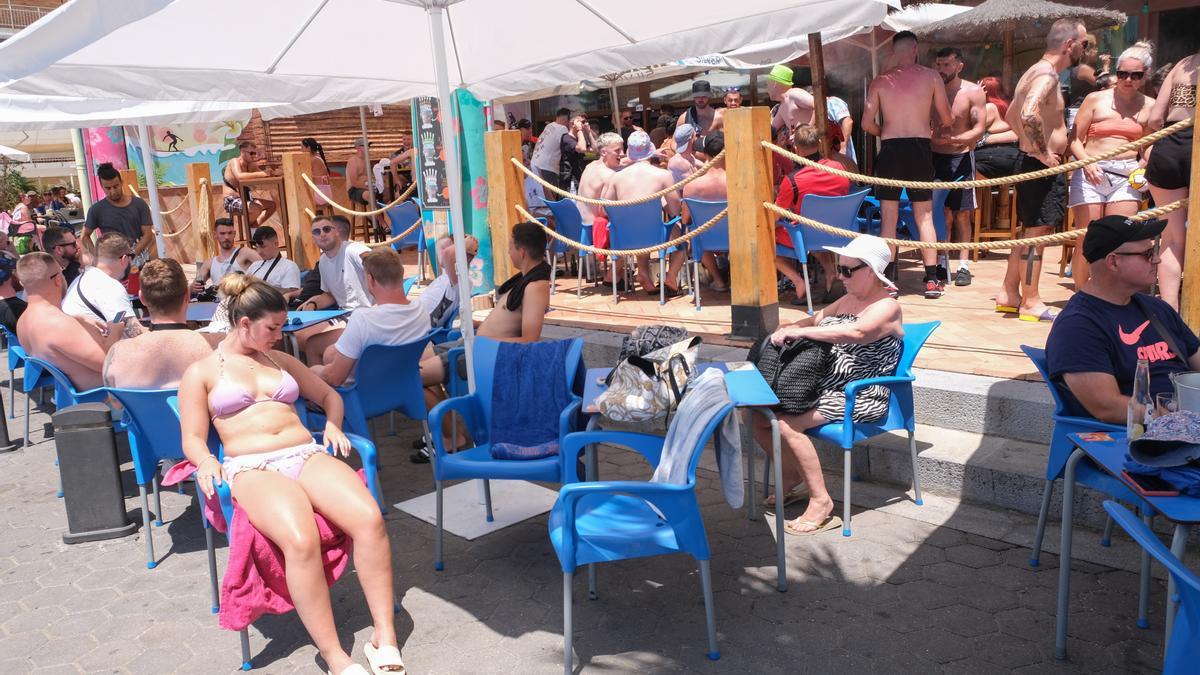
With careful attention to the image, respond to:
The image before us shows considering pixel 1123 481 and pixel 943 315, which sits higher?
pixel 1123 481

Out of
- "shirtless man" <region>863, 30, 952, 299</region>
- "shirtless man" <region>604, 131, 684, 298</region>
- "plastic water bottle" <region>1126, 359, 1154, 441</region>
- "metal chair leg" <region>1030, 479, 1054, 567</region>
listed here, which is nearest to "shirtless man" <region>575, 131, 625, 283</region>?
"shirtless man" <region>604, 131, 684, 298</region>

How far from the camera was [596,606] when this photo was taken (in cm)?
363

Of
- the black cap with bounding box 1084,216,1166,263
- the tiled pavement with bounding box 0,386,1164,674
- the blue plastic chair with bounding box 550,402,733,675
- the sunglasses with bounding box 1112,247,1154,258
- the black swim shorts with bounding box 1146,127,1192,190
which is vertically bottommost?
the tiled pavement with bounding box 0,386,1164,674

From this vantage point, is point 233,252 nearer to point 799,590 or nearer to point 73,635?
point 73,635

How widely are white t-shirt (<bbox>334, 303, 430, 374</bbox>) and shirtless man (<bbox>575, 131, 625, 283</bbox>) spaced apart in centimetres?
314

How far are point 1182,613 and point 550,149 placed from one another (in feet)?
30.8

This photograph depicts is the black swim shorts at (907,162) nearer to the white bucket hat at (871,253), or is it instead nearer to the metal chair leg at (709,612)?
the white bucket hat at (871,253)

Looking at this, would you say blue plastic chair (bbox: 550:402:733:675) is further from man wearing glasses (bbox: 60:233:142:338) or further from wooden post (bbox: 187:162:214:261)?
wooden post (bbox: 187:162:214:261)

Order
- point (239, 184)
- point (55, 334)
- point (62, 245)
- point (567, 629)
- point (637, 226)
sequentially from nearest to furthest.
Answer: point (567, 629), point (55, 334), point (637, 226), point (62, 245), point (239, 184)

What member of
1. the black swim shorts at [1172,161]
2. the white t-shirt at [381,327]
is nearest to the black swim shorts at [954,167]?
the black swim shorts at [1172,161]

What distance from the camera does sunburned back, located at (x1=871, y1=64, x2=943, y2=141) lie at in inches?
261

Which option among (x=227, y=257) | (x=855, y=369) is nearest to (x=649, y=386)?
(x=855, y=369)

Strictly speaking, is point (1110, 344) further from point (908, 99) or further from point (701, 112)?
point (701, 112)

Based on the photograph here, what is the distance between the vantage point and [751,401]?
3.58 metres
